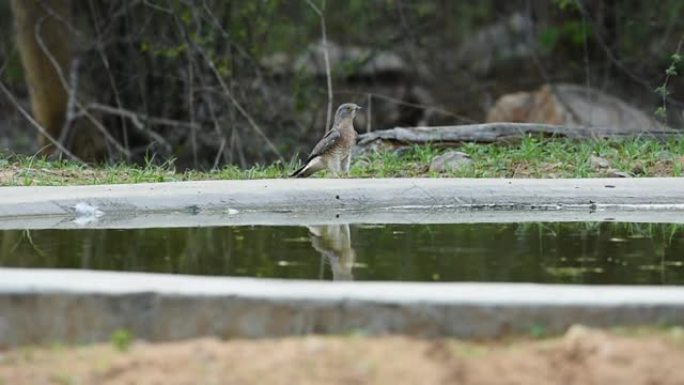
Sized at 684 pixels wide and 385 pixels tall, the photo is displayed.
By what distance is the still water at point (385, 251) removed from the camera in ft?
19.0

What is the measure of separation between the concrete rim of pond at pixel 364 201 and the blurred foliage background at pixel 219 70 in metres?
4.29

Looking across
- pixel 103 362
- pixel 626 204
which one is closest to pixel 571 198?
pixel 626 204

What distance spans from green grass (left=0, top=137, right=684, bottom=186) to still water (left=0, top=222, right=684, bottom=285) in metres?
2.48

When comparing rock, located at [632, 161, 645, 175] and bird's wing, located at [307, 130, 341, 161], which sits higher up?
bird's wing, located at [307, 130, 341, 161]

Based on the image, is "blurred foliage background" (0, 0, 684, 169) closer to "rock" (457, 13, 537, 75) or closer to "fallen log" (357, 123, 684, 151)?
"fallen log" (357, 123, 684, 151)

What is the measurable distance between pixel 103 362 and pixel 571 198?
4397 millimetres

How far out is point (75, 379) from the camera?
4.12 m

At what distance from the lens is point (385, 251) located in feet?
21.1

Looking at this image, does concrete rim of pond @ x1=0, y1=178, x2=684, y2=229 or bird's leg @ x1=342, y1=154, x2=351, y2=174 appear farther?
bird's leg @ x1=342, y1=154, x2=351, y2=174

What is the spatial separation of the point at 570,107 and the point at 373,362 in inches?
474

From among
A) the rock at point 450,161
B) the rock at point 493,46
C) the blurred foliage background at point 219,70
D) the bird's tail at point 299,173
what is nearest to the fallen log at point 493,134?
the rock at point 450,161

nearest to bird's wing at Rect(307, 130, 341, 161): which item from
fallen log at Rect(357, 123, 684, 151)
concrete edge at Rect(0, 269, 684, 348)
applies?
fallen log at Rect(357, 123, 684, 151)

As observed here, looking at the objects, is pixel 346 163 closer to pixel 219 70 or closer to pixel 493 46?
pixel 219 70

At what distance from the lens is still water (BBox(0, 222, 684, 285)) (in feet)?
19.0
